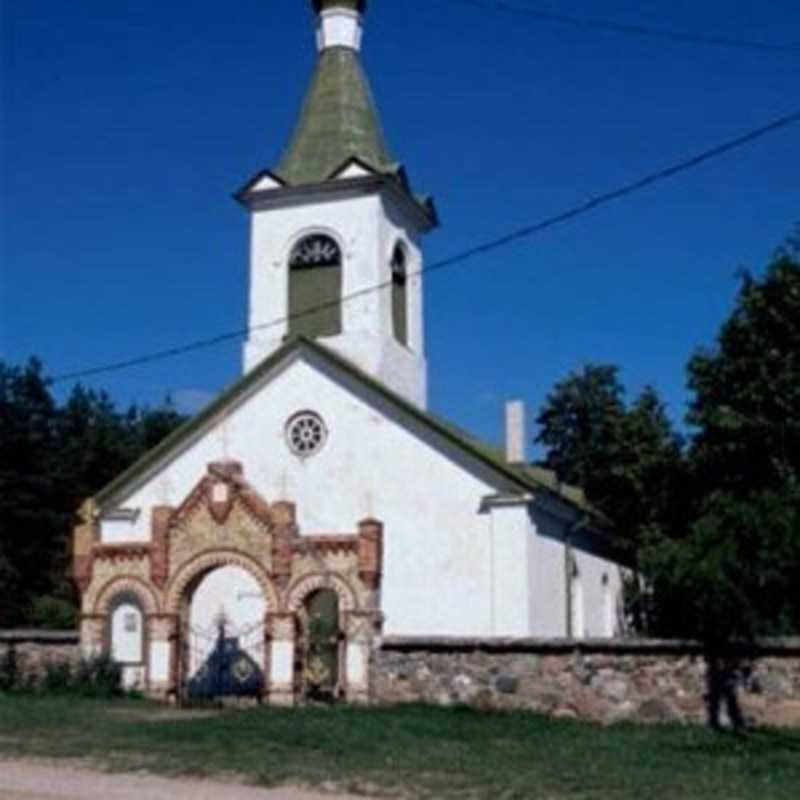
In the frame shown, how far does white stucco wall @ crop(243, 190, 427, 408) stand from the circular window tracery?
233 cm

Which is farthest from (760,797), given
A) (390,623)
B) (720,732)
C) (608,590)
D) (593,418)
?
(593,418)

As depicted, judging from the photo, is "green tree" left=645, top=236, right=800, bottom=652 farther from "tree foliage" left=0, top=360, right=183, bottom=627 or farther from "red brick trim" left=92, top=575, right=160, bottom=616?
"tree foliage" left=0, top=360, right=183, bottom=627

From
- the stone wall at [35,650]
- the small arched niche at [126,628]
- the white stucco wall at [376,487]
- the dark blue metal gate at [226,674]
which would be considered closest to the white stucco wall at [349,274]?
the white stucco wall at [376,487]

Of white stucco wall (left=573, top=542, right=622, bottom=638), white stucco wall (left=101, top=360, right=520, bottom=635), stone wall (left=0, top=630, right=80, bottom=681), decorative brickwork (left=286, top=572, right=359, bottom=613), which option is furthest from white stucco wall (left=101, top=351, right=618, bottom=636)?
stone wall (left=0, top=630, right=80, bottom=681)

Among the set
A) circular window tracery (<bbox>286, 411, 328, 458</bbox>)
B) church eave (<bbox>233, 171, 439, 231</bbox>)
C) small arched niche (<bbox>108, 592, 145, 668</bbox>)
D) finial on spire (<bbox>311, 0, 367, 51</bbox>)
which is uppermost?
finial on spire (<bbox>311, 0, 367, 51</bbox>)

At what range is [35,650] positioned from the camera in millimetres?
28875

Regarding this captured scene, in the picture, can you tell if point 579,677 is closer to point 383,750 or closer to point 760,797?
point 383,750

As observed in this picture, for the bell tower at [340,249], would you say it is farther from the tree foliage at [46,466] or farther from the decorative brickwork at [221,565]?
the tree foliage at [46,466]

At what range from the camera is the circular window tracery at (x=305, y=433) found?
3022 cm

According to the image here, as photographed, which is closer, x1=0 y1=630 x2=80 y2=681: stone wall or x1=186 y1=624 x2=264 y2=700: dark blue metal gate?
x1=0 y1=630 x2=80 y2=681: stone wall

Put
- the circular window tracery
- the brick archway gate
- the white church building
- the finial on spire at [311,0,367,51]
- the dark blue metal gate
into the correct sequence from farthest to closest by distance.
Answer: the finial on spire at [311,0,367,51], the circular window tracery, the dark blue metal gate, the brick archway gate, the white church building

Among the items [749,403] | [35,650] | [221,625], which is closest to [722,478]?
[749,403]

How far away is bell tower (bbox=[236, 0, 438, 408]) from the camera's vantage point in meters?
33.0

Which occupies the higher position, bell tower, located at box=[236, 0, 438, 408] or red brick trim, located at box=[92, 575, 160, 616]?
bell tower, located at box=[236, 0, 438, 408]
